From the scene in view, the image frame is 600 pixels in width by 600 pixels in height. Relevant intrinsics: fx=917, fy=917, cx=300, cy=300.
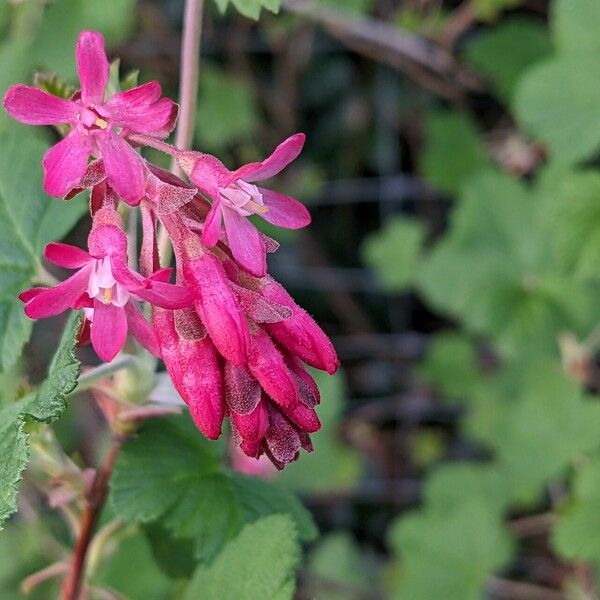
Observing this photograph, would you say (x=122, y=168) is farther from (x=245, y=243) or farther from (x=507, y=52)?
(x=507, y=52)

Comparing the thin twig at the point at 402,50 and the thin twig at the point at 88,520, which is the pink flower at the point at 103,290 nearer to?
the thin twig at the point at 88,520

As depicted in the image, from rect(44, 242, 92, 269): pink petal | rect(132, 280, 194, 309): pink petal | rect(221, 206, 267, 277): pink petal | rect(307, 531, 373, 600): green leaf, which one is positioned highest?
rect(221, 206, 267, 277): pink petal

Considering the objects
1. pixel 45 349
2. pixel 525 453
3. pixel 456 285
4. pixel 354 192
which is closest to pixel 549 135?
pixel 456 285

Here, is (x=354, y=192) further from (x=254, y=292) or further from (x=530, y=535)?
(x=254, y=292)

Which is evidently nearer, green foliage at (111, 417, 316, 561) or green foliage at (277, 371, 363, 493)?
green foliage at (111, 417, 316, 561)

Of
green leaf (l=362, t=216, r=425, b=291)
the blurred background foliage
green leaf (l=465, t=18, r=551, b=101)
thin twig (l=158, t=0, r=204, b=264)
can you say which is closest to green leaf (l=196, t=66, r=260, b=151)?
the blurred background foliage

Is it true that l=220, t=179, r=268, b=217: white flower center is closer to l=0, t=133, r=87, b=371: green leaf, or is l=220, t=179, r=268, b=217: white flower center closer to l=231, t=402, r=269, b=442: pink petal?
l=231, t=402, r=269, b=442: pink petal

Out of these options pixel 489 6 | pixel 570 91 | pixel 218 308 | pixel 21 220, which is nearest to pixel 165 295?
pixel 218 308

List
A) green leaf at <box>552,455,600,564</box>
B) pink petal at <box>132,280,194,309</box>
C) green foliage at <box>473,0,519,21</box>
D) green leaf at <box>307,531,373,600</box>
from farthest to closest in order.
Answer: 1. green leaf at <box>307,531,373,600</box>
2. green foliage at <box>473,0,519,21</box>
3. green leaf at <box>552,455,600,564</box>
4. pink petal at <box>132,280,194,309</box>
